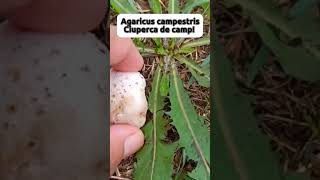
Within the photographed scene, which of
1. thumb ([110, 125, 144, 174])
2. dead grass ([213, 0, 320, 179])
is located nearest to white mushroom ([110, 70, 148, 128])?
thumb ([110, 125, 144, 174])

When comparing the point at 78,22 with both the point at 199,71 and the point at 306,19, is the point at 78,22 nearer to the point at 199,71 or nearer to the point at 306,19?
the point at 199,71

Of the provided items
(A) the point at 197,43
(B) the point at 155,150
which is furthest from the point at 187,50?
(B) the point at 155,150

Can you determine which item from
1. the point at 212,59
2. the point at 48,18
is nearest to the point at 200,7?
the point at 212,59

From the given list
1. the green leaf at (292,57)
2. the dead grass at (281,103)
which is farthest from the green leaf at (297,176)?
the green leaf at (292,57)

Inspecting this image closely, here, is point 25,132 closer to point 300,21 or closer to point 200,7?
point 200,7

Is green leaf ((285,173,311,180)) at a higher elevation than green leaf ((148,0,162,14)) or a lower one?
lower

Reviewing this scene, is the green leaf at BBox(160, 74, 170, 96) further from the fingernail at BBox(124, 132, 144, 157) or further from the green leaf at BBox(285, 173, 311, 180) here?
the green leaf at BBox(285, 173, 311, 180)

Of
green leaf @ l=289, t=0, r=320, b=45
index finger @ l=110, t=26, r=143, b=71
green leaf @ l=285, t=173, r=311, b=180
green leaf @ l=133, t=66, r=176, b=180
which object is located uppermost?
green leaf @ l=289, t=0, r=320, b=45
